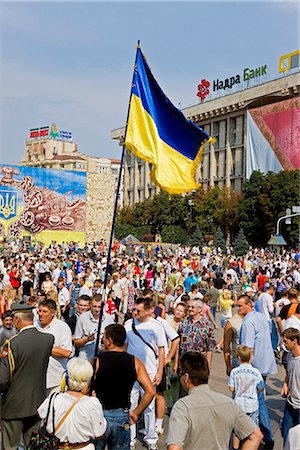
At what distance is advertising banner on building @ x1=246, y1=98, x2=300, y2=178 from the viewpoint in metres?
57.0

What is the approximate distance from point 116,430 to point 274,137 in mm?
56773

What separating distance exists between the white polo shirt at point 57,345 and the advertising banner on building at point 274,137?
52427mm

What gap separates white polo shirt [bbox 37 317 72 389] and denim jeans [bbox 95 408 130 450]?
150 cm

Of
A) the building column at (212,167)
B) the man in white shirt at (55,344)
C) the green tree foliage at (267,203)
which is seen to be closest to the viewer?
the man in white shirt at (55,344)

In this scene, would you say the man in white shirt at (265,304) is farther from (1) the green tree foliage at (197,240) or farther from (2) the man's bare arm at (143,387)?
(1) the green tree foliage at (197,240)

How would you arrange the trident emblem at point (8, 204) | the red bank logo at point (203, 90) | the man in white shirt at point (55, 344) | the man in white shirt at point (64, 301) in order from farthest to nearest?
the red bank logo at point (203, 90) → the trident emblem at point (8, 204) → the man in white shirt at point (64, 301) → the man in white shirt at point (55, 344)

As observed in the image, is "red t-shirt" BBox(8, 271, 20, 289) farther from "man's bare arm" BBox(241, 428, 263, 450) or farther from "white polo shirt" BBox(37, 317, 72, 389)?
"man's bare arm" BBox(241, 428, 263, 450)

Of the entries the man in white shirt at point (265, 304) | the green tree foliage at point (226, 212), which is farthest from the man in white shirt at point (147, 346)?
the green tree foliage at point (226, 212)

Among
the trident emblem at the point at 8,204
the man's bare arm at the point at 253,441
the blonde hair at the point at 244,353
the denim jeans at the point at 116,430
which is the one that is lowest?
the denim jeans at the point at 116,430

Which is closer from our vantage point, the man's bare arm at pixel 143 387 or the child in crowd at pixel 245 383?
the man's bare arm at pixel 143 387

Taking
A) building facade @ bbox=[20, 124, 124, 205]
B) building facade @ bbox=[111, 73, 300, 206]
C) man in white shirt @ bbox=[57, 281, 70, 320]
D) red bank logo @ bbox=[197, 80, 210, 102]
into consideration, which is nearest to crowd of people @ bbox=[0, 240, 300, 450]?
man in white shirt @ bbox=[57, 281, 70, 320]

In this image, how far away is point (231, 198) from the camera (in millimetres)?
62562

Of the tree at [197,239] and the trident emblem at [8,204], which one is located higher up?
the trident emblem at [8,204]

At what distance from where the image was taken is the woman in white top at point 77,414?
12.8 ft
